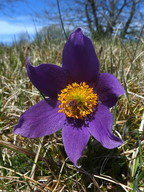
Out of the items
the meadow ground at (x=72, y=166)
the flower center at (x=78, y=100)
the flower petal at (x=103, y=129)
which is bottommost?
the meadow ground at (x=72, y=166)

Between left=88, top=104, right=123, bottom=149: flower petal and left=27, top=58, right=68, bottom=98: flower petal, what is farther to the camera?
left=27, top=58, right=68, bottom=98: flower petal

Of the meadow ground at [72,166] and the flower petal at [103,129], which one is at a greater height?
the flower petal at [103,129]

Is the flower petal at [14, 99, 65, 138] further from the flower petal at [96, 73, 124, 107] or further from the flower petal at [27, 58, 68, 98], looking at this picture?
the flower petal at [96, 73, 124, 107]

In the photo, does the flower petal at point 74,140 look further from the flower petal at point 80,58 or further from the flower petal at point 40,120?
the flower petal at point 80,58

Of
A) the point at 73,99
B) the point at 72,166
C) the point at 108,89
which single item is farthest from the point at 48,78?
the point at 72,166

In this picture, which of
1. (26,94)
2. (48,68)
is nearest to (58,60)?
(26,94)

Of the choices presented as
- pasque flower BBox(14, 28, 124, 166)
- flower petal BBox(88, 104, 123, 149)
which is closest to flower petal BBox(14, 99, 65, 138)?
pasque flower BBox(14, 28, 124, 166)

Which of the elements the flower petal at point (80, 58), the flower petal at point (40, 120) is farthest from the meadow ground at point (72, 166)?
the flower petal at point (80, 58)
